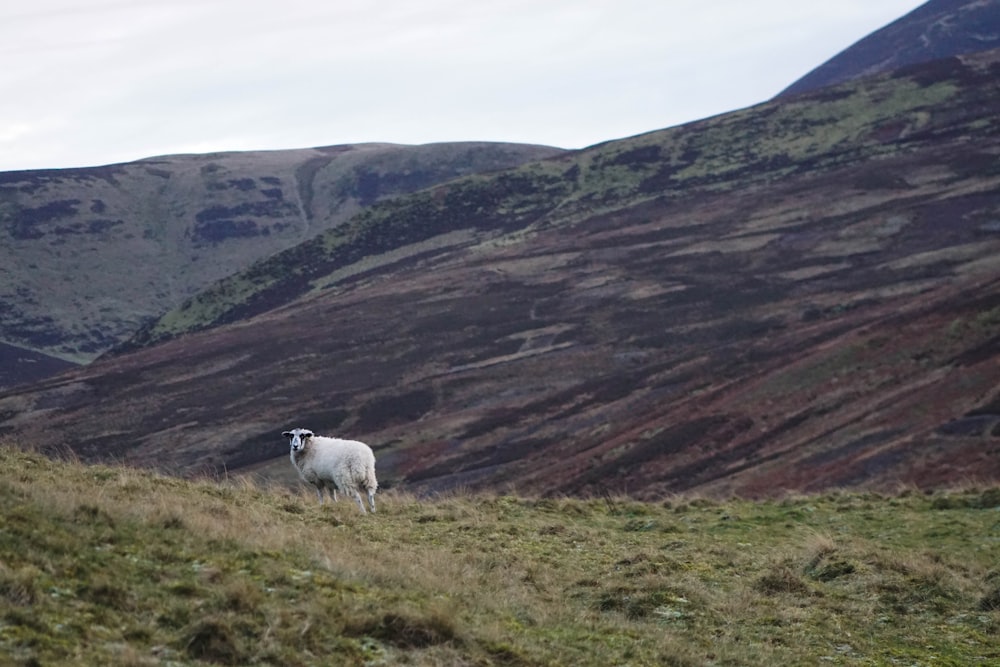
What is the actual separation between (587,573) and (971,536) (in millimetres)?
7580

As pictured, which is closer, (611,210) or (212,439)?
(212,439)

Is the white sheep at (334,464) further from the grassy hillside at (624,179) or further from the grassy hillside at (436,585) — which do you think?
the grassy hillside at (624,179)

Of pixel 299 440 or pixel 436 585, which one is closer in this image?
pixel 436 585

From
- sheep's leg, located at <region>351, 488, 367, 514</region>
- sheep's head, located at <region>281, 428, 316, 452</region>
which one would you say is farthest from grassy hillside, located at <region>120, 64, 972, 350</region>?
sheep's leg, located at <region>351, 488, 367, 514</region>

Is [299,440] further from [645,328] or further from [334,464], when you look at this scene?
[645,328]

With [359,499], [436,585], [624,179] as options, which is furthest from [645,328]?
[436,585]

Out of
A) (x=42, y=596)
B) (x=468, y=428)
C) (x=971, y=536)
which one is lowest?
(x=468, y=428)

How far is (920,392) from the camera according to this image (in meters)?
39.4

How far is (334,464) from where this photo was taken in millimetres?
20438

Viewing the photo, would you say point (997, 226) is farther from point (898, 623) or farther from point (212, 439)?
point (898, 623)

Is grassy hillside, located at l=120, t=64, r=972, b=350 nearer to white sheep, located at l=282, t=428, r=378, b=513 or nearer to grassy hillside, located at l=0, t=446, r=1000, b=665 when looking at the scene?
white sheep, located at l=282, t=428, r=378, b=513

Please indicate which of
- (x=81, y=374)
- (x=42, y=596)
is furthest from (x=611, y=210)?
(x=42, y=596)

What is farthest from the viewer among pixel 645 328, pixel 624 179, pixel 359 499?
pixel 624 179

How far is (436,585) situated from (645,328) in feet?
248
